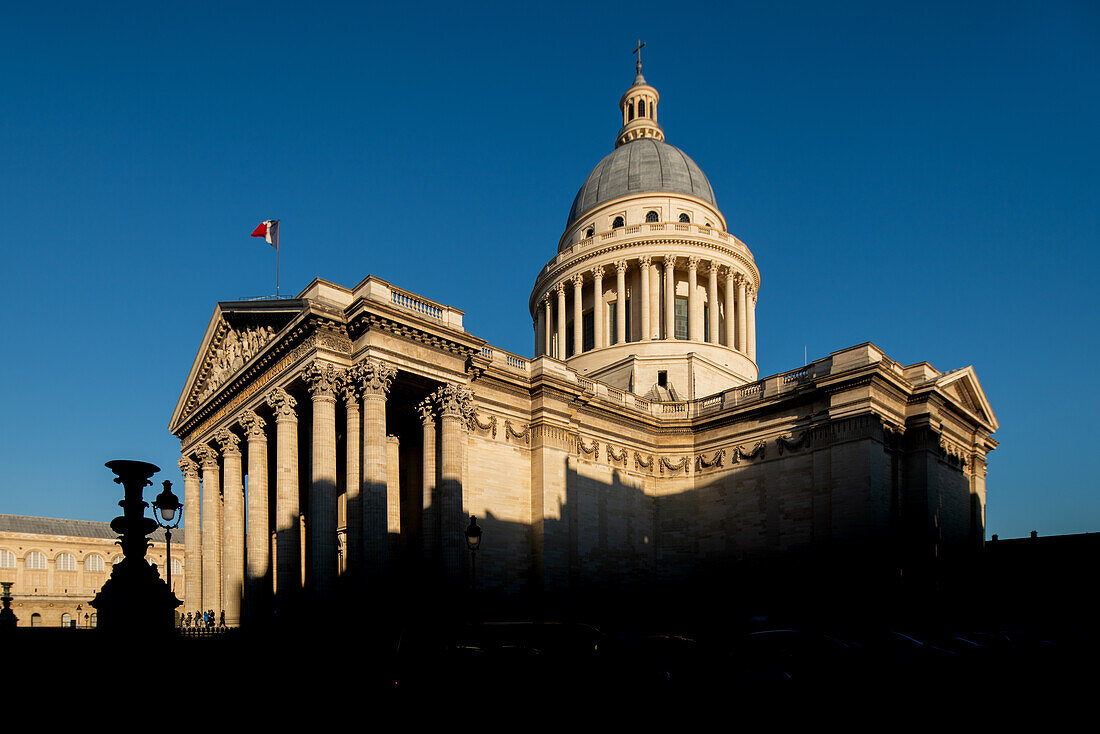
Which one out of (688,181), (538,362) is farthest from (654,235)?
(538,362)

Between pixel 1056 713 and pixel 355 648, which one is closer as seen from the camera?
pixel 1056 713

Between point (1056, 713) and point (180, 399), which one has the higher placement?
point (180, 399)

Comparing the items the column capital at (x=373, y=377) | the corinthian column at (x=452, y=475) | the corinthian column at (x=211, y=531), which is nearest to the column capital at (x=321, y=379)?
the column capital at (x=373, y=377)

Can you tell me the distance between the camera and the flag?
34562 mm

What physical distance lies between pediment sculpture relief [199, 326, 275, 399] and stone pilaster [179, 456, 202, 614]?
13.6ft

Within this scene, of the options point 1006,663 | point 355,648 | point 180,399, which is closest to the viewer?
point 1006,663

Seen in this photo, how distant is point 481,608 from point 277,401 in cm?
1194

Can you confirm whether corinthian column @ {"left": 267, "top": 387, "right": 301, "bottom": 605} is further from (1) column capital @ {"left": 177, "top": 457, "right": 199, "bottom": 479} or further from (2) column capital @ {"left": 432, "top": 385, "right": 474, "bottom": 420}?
A: (1) column capital @ {"left": 177, "top": 457, "right": 199, "bottom": 479}

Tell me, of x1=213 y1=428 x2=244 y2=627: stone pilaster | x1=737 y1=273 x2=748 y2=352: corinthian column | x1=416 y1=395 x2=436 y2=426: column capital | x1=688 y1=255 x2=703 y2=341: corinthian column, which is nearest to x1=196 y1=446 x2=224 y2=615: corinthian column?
x1=213 y1=428 x2=244 y2=627: stone pilaster

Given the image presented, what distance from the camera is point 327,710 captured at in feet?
51.7

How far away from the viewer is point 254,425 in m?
33.2

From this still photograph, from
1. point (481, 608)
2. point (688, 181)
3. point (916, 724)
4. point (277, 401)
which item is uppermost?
point (688, 181)

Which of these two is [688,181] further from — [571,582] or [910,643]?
[910,643]

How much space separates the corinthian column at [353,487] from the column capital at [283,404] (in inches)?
102
